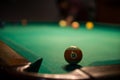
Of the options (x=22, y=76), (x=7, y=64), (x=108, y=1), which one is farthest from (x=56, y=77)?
(x=108, y=1)

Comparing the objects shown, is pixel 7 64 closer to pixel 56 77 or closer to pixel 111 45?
pixel 56 77

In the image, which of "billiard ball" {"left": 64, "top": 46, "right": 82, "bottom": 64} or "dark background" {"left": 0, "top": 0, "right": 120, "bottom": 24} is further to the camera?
"dark background" {"left": 0, "top": 0, "right": 120, "bottom": 24}

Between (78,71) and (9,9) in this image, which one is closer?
(78,71)

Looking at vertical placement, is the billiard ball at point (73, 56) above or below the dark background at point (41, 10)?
below

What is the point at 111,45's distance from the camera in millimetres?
2350

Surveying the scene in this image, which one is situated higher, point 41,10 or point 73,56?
point 41,10

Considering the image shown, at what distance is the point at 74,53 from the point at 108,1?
416cm

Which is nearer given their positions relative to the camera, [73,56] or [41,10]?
[73,56]

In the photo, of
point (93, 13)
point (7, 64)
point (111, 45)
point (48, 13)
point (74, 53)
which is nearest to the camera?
point (7, 64)

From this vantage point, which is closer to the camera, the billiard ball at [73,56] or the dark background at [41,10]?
the billiard ball at [73,56]

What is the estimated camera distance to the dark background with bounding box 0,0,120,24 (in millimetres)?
5363

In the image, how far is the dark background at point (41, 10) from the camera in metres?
5.36

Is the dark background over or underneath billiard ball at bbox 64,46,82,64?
over

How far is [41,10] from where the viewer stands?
6.41 metres
